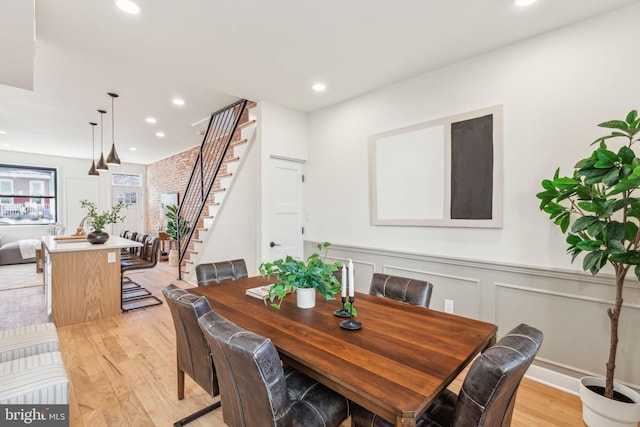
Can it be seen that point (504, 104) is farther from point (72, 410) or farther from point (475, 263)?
point (72, 410)

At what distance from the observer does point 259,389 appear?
3.47 feet

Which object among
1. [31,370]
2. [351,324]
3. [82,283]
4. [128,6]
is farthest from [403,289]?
[82,283]

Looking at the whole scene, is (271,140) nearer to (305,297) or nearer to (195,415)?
(305,297)

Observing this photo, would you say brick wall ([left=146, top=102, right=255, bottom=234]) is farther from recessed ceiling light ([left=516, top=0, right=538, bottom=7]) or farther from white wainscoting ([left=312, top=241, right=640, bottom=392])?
recessed ceiling light ([left=516, top=0, right=538, bottom=7])

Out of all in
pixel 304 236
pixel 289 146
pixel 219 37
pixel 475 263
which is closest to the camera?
pixel 219 37

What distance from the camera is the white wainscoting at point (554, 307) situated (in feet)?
6.48

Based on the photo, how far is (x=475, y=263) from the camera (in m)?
2.58

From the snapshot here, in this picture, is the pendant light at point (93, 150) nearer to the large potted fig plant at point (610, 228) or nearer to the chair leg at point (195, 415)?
the chair leg at point (195, 415)

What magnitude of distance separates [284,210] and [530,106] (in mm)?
2795

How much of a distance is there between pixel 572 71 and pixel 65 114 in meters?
6.54

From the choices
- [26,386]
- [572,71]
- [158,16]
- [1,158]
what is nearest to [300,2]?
[158,16]

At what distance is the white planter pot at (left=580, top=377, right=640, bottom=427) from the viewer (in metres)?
1.66

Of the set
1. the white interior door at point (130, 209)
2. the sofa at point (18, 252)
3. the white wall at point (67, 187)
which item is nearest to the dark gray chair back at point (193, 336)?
the sofa at point (18, 252)

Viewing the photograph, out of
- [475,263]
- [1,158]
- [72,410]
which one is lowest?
[72,410]
